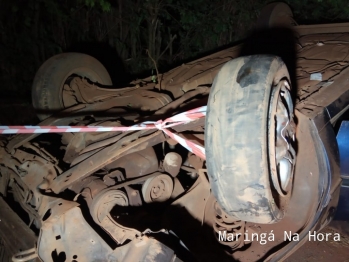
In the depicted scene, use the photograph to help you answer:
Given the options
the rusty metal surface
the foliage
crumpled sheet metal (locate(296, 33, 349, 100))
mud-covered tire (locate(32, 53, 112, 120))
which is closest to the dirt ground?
crumpled sheet metal (locate(296, 33, 349, 100))

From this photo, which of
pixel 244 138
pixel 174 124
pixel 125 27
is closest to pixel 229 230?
pixel 174 124

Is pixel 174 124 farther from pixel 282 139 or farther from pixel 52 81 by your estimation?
pixel 52 81

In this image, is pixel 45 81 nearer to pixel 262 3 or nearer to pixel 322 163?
pixel 322 163

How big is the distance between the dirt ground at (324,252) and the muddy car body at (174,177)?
1.10 m

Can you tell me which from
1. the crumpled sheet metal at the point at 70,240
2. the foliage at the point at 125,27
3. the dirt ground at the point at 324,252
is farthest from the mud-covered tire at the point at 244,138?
the foliage at the point at 125,27

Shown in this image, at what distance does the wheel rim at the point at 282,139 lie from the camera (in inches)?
63.1

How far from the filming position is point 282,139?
1706mm

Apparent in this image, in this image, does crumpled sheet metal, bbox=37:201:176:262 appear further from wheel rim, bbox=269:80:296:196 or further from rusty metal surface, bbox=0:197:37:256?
wheel rim, bbox=269:80:296:196

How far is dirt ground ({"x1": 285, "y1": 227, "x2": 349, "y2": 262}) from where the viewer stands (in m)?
3.09

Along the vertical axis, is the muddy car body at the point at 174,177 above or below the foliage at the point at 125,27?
below

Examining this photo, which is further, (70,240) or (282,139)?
(70,240)

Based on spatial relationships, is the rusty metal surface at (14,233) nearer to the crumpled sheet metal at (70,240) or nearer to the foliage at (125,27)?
the crumpled sheet metal at (70,240)

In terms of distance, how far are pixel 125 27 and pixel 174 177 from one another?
5468 mm

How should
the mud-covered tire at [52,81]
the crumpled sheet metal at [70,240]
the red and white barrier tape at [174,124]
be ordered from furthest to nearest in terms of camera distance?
the mud-covered tire at [52,81], the red and white barrier tape at [174,124], the crumpled sheet metal at [70,240]
